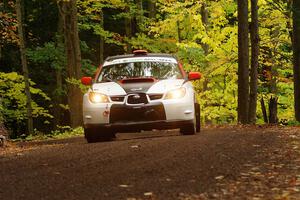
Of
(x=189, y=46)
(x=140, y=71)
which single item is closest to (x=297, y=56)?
(x=140, y=71)

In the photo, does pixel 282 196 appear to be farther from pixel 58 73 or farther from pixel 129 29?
pixel 58 73

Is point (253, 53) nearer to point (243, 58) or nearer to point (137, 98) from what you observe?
point (243, 58)

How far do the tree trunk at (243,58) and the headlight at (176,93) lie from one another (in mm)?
5701

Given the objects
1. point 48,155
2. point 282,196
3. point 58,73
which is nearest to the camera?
point 282,196

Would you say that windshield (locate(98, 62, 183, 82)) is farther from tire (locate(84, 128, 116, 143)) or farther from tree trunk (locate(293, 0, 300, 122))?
tree trunk (locate(293, 0, 300, 122))

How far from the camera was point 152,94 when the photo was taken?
10484 millimetres

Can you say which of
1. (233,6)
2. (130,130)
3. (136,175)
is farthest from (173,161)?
(233,6)

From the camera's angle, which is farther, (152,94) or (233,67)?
(233,67)

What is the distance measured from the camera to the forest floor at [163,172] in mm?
5422

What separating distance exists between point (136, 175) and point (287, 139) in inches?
153

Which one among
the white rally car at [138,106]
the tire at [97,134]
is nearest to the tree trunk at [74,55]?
the tire at [97,134]

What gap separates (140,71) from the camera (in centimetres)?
1153

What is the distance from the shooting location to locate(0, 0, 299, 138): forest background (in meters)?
22.5

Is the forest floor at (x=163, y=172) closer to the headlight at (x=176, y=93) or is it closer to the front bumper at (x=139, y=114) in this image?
the front bumper at (x=139, y=114)
